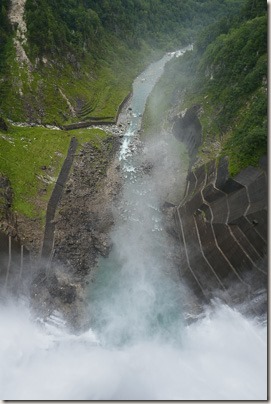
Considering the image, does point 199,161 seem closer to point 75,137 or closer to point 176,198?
point 176,198

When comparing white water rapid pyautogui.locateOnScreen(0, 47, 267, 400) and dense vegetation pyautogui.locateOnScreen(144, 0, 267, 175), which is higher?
dense vegetation pyautogui.locateOnScreen(144, 0, 267, 175)

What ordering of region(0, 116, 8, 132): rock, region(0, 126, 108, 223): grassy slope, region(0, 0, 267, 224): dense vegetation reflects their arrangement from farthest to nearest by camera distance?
region(0, 116, 8, 132): rock
region(0, 0, 267, 224): dense vegetation
region(0, 126, 108, 223): grassy slope

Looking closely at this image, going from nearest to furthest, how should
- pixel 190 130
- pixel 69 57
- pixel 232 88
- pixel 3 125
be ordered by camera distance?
pixel 232 88 < pixel 3 125 < pixel 190 130 < pixel 69 57

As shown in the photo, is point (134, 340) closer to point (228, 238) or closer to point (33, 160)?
point (228, 238)

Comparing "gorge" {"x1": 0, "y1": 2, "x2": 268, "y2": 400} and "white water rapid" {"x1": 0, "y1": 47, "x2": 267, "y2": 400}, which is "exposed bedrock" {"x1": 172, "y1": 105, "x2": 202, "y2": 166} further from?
"white water rapid" {"x1": 0, "y1": 47, "x2": 267, "y2": 400}

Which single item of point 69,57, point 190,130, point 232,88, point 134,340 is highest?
point 69,57

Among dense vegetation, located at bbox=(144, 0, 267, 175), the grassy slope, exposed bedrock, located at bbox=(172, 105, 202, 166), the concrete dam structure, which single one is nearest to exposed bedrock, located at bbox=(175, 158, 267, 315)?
the concrete dam structure

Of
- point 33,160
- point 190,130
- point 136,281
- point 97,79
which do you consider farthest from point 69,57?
point 136,281
